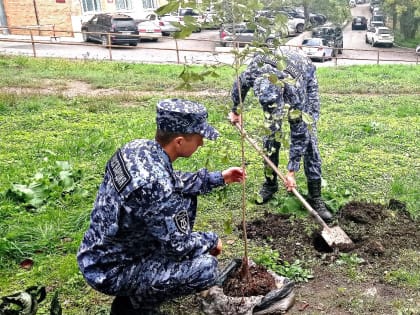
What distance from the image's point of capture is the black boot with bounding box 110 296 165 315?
294cm

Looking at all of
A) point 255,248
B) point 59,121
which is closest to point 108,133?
point 59,121

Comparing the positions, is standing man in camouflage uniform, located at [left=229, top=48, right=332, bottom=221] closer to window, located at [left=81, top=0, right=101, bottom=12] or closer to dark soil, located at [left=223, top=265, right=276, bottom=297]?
dark soil, located at [left=223, top=265, right=276, bottom=297]

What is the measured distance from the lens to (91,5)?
88.2ft

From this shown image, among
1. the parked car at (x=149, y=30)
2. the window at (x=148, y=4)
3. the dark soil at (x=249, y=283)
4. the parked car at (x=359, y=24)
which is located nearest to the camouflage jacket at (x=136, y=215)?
the dark soil at (x=249, y=283)

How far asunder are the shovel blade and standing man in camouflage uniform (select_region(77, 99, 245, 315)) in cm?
148

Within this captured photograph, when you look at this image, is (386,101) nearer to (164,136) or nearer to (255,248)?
(255,248)

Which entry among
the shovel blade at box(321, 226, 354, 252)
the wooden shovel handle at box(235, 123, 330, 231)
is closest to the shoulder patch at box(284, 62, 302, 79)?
the wooden shovel handle at box(235, 123, 330, 231)

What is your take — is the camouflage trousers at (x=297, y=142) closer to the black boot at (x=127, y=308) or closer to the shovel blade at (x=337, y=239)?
the shovel blade at (x=337, y=239)

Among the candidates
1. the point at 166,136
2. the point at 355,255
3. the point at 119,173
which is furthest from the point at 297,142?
the point at 119,173

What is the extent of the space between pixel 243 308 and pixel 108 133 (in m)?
4.67

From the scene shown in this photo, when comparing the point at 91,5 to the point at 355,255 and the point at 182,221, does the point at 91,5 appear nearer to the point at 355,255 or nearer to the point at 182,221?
the point at 355,255

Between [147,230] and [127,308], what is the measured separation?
2.03 feet

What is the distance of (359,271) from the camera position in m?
3.76

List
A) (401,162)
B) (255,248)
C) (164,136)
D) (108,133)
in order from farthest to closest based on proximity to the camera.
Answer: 1. (108,133)
2. (401,162)
3. (255,248)
4. (164,136)
